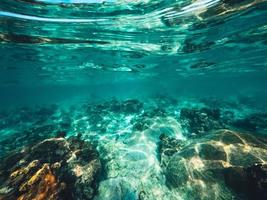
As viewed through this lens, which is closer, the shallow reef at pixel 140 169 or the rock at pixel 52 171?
the rock at pixel 52 171

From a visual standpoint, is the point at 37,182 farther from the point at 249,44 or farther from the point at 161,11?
the point at 249,44

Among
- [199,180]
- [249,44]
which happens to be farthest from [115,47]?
[199,180]

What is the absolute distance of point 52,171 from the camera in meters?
5.95

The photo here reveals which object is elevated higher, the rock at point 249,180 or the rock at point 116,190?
the rock at point 249,180

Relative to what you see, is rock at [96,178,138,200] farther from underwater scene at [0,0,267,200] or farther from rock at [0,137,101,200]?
rock at [0,137,101,200]

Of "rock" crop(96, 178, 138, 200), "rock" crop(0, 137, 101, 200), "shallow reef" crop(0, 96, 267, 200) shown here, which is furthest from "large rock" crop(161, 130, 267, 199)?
"rock" crop(0, 137, 101, 200)

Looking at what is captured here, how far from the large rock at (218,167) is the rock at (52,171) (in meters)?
3.19

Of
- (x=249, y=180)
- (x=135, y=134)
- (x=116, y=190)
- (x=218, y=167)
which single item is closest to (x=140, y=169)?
(x=116, y=190)

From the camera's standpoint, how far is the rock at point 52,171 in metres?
5.12

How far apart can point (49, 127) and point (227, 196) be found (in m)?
14.4

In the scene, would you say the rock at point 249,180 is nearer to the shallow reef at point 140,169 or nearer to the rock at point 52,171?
the shallow reef at point 140,169

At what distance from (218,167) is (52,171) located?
216 inches

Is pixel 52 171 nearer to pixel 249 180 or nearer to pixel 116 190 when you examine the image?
pixel 116 190

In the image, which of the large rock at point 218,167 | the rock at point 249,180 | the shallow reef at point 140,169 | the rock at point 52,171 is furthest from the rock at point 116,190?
the rock at point 249,180
